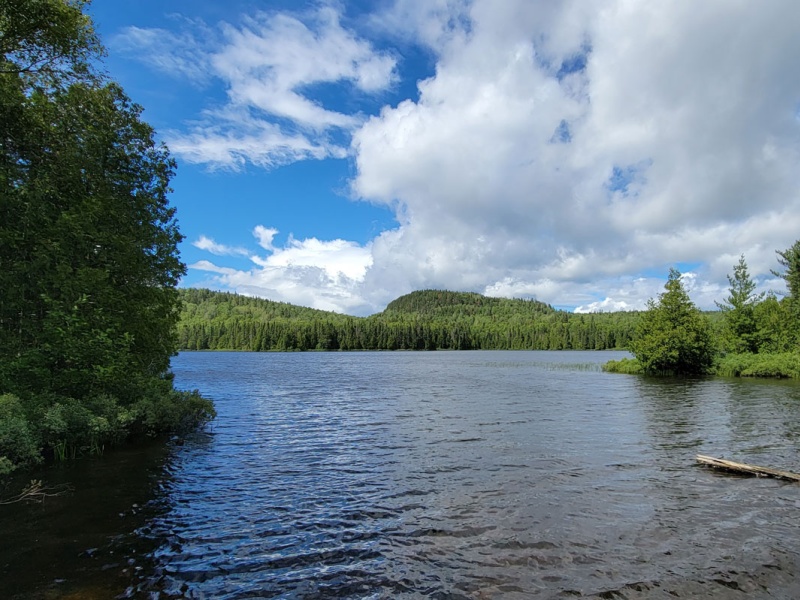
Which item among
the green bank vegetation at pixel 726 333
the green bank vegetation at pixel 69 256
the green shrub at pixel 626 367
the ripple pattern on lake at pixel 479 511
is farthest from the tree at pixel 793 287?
the green bank vegetation at pixel 69 256

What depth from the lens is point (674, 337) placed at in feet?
191

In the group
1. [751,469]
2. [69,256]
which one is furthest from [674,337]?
[69,256]

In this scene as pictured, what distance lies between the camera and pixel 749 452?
65.9ft

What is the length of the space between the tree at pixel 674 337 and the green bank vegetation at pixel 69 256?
5865 cm

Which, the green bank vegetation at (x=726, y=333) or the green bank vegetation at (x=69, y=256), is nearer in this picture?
the green bank vegetation at (x=69, y=256)

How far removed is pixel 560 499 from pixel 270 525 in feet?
30.3

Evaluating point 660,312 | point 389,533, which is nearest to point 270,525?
point 389,533

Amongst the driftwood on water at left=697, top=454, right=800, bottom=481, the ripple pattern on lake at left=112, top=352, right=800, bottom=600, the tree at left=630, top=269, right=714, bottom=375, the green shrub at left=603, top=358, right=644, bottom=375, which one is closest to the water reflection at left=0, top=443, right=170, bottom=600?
the ripple pattern on lake at left=112, top=352, right=800, bottom=600

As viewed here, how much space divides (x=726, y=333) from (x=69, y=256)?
77.2 metres

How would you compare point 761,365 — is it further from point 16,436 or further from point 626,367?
point 16,436

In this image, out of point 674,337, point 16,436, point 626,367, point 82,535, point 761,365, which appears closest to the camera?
point 82,535

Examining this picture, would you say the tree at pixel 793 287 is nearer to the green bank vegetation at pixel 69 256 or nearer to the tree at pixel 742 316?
the tree at pixel 742 316

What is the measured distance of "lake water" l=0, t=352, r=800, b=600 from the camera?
376 inches

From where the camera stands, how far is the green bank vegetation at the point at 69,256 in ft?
59.3
